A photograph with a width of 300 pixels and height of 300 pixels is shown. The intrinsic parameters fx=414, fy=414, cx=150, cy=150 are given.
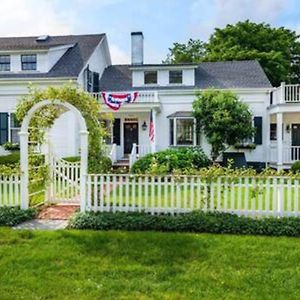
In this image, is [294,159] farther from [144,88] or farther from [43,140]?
[43,140]

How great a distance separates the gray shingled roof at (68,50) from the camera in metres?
22.1

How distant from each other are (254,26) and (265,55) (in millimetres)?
4996

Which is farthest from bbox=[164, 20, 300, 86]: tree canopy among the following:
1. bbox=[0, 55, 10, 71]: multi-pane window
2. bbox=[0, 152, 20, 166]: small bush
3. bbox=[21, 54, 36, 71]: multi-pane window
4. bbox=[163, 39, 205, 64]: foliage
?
bbox=[0, 152, 20, 166]: small bush

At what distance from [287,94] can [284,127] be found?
126 inches

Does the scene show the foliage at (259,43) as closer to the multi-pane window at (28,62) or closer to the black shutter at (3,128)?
the multi-pane window at (28,62)

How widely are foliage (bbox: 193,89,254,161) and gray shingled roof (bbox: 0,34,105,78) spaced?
6886 millimetres

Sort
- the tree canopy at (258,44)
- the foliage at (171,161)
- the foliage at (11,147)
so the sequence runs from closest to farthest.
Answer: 1. the foliage at (171,161)
2. the foliage at (11,147)
3. the tree canopy at (258,44)

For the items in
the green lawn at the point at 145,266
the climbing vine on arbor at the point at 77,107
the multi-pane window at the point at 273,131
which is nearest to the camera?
the green lawn at the point at 145,266

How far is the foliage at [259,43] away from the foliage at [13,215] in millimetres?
29620

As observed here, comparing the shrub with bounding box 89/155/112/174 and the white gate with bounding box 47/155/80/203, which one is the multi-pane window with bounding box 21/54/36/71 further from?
the shrub with bounding box 89/155/112/174

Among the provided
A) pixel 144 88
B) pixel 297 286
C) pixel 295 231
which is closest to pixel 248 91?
pixel 144 88

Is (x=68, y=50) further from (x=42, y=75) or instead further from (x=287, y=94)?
(x=287, y=94)

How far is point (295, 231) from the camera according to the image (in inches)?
301

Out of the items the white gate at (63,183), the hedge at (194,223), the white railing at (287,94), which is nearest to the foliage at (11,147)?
the white gate at (63,183)
